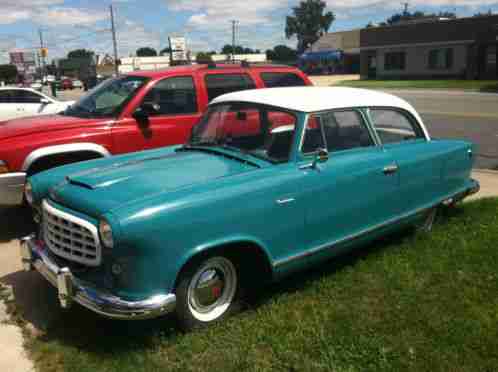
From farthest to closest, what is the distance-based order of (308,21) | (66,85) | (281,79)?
(308,21) < (66,85) < (281,79)

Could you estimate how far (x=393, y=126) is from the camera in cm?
516

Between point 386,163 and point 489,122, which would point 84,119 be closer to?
point 386,163

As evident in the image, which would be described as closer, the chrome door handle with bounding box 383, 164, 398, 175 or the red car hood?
the chrome door handle with bounding box 383, 164, 398, 175

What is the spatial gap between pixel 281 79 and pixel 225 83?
936 mm

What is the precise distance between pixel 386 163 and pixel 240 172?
1.50 metres

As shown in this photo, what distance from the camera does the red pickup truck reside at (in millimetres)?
5520

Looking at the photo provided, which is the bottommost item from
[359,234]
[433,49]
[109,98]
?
[359,234]

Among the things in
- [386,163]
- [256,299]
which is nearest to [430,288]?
[386,163]

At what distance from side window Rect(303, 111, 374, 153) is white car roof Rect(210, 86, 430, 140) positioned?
86mm

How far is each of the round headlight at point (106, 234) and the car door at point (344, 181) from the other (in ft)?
5.15

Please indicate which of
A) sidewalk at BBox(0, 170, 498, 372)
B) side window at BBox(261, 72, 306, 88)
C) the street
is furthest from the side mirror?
the street

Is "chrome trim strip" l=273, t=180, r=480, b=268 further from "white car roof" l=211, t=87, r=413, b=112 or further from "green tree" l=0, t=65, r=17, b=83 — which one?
"green tree" l=0, t=65, r=17, b=83

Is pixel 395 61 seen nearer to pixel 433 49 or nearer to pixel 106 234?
pixel 433 49

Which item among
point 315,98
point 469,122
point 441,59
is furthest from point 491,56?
point 315,98
